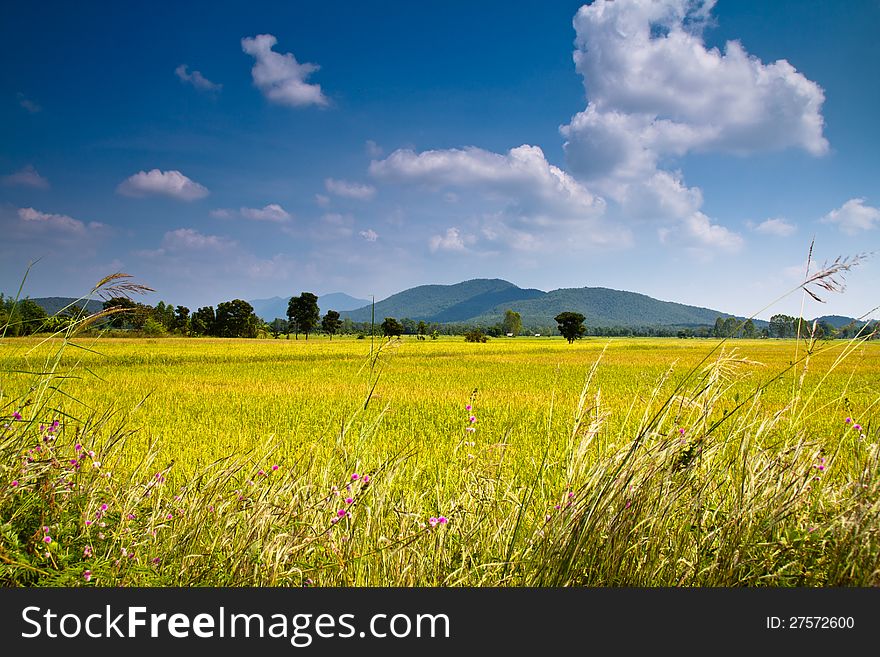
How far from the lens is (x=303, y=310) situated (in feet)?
278

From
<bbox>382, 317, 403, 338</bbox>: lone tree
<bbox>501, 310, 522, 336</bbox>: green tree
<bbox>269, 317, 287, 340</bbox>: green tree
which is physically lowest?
<bbox>382, 317, 403, 338</bbox>: lone tree

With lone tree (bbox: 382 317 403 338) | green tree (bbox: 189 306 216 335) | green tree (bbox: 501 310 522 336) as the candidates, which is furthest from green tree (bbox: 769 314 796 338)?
green tree (bbox: 501 310 522 336)

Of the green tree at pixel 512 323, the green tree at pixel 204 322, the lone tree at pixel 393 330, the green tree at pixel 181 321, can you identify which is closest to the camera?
Result: the lone tree at pixel 393 330

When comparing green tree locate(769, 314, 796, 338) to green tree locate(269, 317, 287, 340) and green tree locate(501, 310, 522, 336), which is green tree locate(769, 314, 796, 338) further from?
green tree locate(501, 310, 522, 336)

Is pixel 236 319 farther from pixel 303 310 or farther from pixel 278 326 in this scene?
pixel 303 310

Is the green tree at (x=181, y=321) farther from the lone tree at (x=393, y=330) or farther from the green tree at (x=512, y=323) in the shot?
the green tree at (x=512, y=323)

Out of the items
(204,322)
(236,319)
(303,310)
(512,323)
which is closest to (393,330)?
(303,310)

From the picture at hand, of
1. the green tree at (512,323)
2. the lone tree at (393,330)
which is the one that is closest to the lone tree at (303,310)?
the lone tree at (393,330)

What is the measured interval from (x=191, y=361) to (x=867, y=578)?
3414cm

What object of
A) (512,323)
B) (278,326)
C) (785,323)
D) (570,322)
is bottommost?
(785,323)

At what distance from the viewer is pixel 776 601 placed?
7.75 ft

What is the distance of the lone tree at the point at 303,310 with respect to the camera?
83188 millimetres

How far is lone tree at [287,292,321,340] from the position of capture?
83.2m

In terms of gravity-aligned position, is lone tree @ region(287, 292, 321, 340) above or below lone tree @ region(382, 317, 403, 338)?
above
